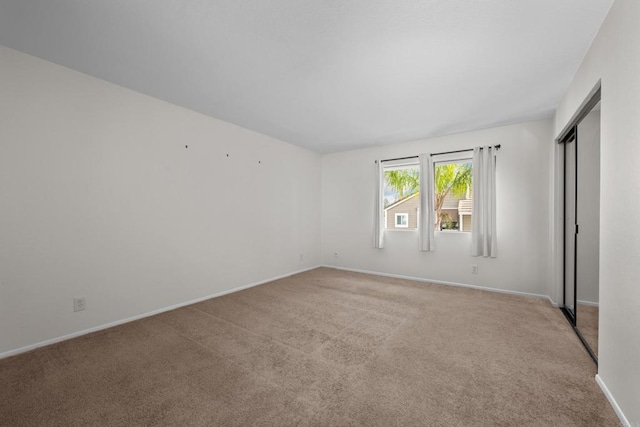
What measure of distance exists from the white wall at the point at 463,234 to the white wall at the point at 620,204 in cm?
211

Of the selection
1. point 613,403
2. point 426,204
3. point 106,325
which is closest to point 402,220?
point 426,204

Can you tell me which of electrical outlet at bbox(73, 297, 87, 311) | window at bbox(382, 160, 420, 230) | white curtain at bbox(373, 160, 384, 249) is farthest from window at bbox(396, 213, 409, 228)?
electrical outlet at bbox(73, 297, 87, 311)

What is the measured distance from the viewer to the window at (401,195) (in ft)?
15.7

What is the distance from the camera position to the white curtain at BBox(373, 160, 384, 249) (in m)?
4.90

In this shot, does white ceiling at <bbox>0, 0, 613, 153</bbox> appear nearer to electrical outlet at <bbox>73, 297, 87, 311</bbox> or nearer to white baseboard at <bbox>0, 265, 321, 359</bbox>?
electrical outlet at <bbox>73, 297, 87, 311</bbox>

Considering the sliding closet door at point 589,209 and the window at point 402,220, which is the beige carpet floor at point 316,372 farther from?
the window at point 402,220

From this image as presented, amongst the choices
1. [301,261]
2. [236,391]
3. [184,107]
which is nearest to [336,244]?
[301,261]

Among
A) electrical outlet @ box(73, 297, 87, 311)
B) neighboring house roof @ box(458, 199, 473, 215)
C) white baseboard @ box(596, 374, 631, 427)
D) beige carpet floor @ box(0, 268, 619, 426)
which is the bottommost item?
beige carpet floor @ box(0, 268, 619, 426)

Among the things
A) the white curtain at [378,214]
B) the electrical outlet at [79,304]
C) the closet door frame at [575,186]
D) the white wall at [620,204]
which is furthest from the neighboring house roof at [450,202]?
the electrical outlet at [79,304]

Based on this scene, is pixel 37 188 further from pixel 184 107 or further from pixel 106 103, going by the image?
pixel 184 107

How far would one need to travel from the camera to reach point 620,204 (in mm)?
1509

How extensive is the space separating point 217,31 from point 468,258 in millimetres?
4363

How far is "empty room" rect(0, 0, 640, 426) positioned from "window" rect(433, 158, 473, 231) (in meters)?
0.03

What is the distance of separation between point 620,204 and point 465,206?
2.86m
